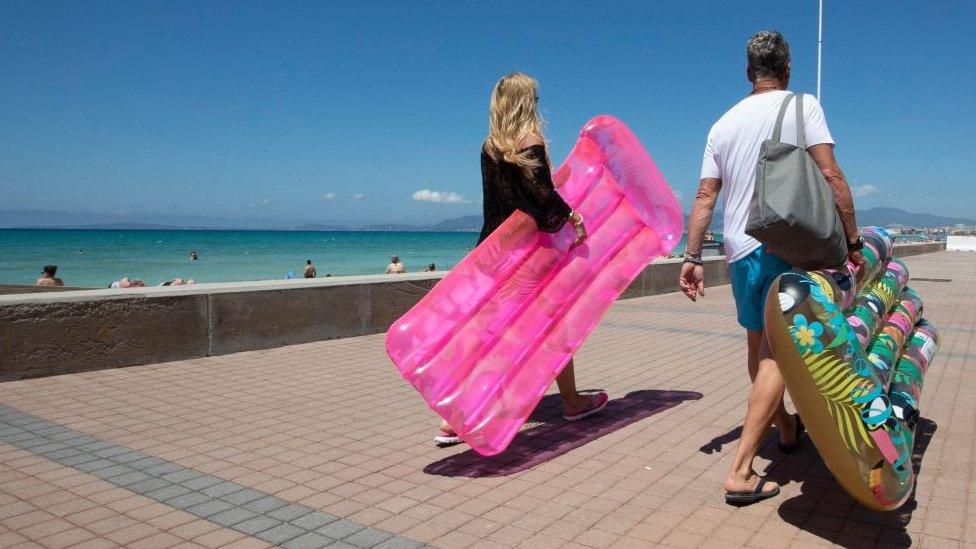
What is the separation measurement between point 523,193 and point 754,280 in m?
1.30

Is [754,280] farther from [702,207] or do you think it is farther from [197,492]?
[197,492]

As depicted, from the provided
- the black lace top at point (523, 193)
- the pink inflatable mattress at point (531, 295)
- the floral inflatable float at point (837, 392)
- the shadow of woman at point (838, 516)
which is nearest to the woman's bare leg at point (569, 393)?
the pink inflatable mattress at point (531, 295)

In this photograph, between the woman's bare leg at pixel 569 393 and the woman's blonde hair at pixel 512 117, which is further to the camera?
the woman's bare leg at pixel 569 393

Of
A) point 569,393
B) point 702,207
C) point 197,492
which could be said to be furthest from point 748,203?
point 197,492

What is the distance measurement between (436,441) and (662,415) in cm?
155

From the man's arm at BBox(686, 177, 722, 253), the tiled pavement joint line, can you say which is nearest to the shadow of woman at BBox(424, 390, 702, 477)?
the tiled pavement joint line

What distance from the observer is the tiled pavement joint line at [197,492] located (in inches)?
118

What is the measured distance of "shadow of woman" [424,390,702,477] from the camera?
392 centimetres

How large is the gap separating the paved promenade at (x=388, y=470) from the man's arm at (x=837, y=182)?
1.24m

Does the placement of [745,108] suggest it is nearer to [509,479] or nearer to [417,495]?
[509,479]

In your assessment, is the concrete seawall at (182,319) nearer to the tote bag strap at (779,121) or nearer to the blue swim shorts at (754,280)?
the blue swim shorts at (754,280)

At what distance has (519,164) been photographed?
160 inches

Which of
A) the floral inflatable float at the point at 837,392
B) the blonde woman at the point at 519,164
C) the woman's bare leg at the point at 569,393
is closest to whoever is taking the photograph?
Answer: the floral inflatable float at the point at 837,392

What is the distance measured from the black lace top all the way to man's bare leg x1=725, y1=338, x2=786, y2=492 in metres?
1.36
